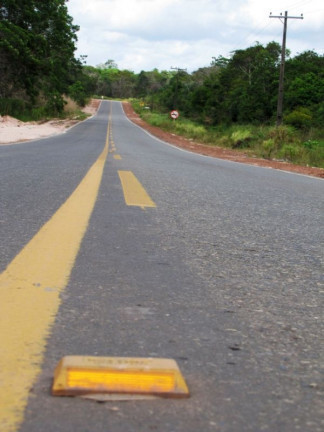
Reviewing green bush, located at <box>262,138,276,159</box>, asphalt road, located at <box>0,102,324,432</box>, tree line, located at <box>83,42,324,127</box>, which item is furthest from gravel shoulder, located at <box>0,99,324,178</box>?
tree line, located at <box>83,42,324,127</box>

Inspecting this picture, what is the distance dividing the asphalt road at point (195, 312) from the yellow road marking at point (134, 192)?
0.26 metres

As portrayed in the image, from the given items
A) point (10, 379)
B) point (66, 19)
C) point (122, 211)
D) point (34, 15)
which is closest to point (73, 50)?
point (66, 19)

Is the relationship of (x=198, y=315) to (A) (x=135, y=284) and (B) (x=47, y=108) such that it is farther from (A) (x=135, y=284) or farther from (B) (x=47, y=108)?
(B) (x=47, y=108)

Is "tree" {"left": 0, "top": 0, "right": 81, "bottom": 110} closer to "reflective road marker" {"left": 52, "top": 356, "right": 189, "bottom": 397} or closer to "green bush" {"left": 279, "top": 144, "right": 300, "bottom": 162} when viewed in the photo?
"green bush" {"left": 279, "top": 144, "right": 300, "bottom": 162}

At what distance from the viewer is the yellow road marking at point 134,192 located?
4.88m

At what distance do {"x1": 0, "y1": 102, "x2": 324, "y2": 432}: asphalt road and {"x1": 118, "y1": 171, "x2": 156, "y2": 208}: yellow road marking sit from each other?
0.26 metres

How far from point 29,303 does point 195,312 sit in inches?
26.4

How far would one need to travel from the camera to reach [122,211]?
430 centimetres

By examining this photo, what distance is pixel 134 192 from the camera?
5633mm

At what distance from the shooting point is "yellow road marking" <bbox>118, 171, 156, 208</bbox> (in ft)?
16.0

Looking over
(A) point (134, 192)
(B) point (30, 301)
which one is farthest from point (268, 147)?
(B) point (30, 301)

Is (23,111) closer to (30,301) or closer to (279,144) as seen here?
(279,144)

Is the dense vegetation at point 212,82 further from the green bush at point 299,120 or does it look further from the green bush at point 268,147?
the green bush at point 268,147

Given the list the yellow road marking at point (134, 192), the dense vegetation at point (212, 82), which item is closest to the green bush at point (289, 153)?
the dense vegetation at point (212, 82)
